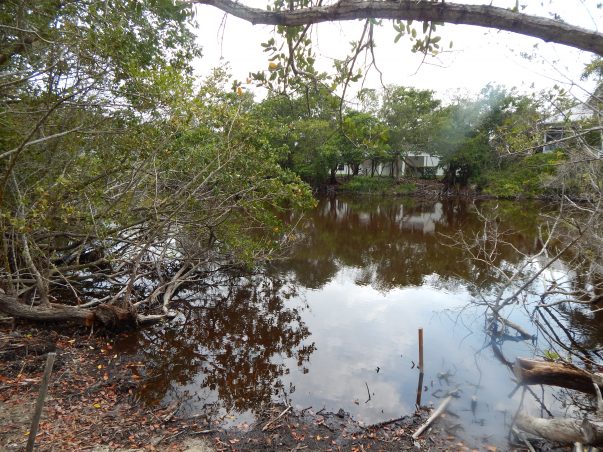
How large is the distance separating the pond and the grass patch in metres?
22.2

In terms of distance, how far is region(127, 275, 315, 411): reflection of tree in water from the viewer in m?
5.70

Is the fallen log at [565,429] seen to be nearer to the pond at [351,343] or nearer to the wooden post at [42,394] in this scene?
the pond at [351,343]

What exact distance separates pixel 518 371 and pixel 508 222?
16432mm

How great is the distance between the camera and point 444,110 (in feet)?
109

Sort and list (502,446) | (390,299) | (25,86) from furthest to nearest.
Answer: (390,299)
(25,86)
(502,446)

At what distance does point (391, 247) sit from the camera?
49.7ft

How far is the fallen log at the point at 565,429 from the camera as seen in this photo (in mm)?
3623

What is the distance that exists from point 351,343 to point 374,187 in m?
29.4

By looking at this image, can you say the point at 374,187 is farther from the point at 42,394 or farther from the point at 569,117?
the point at 42,394

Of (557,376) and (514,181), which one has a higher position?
(514,181)

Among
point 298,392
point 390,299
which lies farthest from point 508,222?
point 298,392

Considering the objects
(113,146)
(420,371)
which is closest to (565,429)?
(420,371)

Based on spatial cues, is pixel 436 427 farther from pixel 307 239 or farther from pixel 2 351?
pixel 307 239

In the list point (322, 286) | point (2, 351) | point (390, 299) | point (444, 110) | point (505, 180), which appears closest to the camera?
point (2, 351)
